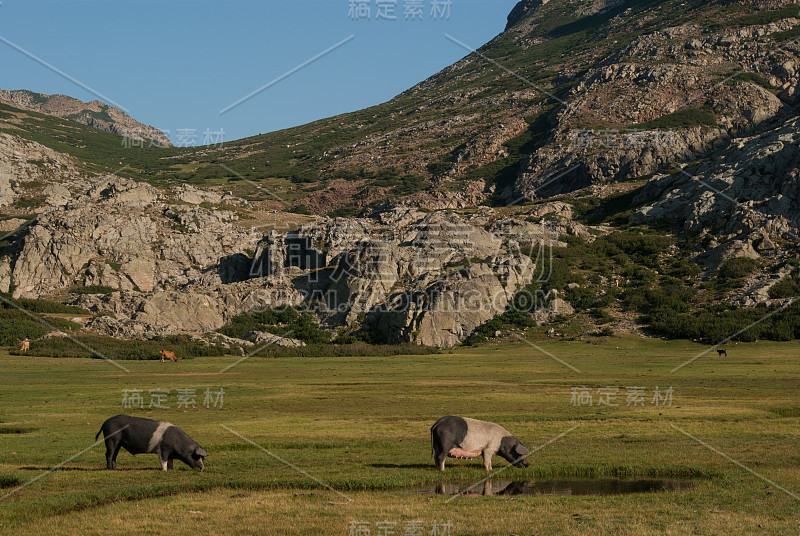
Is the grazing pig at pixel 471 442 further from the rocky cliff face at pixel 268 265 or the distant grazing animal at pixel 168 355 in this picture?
the rocky cliff face at pixel 268 265

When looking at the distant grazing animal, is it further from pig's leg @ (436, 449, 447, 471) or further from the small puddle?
the small puddle

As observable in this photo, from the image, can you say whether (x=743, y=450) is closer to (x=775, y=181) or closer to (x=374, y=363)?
(x=374, y=363)

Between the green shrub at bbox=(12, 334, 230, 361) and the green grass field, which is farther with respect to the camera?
the green shrub at bbox=(12, 334, 230, 361)

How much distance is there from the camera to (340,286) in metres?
111

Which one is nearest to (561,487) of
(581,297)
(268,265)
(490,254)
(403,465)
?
(403,465)

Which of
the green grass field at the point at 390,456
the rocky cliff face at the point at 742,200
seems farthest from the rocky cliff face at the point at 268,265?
the green grass field at the point at 390,456

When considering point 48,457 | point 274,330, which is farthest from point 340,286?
point 48,457

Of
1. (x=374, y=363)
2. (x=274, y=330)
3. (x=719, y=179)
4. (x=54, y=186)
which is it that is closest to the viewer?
(x=374, y=363)

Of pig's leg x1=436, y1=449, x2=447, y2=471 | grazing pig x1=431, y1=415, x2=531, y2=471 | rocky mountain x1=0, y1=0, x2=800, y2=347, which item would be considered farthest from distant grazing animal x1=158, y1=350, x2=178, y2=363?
pig's leg x1=436, y1=449, x2=447, y2=471

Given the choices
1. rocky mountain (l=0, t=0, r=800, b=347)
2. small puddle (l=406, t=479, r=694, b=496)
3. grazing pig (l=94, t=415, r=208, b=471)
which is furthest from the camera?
rocky mountain (l=0, t=0, r=800, b=347)

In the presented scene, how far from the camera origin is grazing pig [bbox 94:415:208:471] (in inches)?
910

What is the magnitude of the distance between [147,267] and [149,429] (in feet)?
369

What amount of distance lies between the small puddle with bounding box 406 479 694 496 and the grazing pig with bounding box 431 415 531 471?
1000 mm

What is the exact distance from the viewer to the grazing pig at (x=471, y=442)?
2203 centimetres
